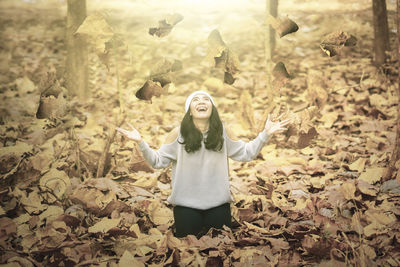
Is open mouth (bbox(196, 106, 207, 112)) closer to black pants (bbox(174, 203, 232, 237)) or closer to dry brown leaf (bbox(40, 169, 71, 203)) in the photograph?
black pants (bbox(174, 203, 232, 237))

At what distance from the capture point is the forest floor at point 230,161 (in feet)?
6.68

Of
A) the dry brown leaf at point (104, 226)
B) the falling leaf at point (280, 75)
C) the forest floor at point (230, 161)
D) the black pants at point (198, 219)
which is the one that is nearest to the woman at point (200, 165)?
the black pants at point (198, 219)

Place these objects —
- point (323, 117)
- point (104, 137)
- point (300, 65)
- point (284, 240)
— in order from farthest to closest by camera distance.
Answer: point (300, 65)
point (323, 117)
point (104, 137)
point (284, 240)

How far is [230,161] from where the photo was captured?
3.64m

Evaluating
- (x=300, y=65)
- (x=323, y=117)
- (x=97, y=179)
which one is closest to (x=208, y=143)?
(x=97, y=179)

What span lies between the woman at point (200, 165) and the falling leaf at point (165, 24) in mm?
441

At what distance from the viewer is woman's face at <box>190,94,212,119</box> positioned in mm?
2297

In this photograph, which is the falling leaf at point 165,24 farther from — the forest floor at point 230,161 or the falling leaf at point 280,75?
the falling leaf at point 280,75

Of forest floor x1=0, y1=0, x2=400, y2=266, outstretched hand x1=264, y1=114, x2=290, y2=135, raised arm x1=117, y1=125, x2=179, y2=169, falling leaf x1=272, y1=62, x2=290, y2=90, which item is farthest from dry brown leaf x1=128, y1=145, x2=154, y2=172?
falling leaf x1=272, y1=62, x2=290, y2=90

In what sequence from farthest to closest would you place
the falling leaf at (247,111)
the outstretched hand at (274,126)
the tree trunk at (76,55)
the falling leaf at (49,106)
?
the tree trunk at (76,55) < the falling leaf at (247,111) < the falling leaf at (49,106) < the outstretched hand at (274,126)

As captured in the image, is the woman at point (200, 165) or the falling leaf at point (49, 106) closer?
the woman at point (200, 165)

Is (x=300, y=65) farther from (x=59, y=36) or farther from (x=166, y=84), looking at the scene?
(x=59, y=36)

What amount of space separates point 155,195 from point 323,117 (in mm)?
2200

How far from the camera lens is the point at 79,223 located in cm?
232
